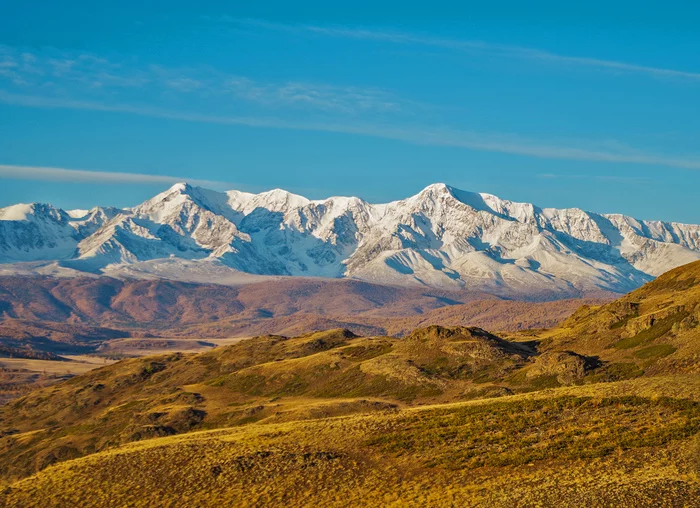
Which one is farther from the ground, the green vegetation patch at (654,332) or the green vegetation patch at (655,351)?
the green vegetation patch at (654,332)

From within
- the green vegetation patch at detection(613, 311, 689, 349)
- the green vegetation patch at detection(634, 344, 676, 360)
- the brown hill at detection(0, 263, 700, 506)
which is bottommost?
the brown hill at detection(0, 263, 700, 506)

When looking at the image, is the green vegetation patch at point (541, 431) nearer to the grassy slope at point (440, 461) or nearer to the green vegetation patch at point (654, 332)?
the grassy slope at point (440, 461)

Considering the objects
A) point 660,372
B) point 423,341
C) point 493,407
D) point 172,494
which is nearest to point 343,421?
point 493,407

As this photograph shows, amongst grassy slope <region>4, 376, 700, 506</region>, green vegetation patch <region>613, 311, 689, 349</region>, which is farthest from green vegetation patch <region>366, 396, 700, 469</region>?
green vegetation patch <region>613, 311, 689, 349</region>

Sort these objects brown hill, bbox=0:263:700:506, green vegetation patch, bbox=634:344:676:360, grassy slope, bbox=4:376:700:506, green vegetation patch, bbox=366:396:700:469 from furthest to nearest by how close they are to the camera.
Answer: green vegetation patch, bbox=634:344:676:360 < green vegetation patch, bbox=366:396:700:469 < brown hill, bbox=0:263:700:506 < grassy slope, bbox=4:376:700:506

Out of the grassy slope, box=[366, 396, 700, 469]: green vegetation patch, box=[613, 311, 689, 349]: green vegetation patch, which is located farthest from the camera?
box=[613, 311, 689, 349]: green vegetation patch

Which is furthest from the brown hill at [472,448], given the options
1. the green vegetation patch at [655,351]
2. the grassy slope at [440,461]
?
the green vegetation patch at [655,351]

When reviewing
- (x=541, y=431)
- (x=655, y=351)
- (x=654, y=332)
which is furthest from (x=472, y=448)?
(x=654, y=332)

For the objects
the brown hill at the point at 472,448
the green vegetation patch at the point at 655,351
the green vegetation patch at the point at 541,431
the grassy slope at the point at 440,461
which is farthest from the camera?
the green vegetation patch at the point at 655,351

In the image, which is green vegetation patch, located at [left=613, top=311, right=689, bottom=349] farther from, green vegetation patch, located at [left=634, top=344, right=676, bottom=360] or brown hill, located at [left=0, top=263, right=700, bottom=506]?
green vegetation patch, located at [left=634, top=344, right=676, bottom=360]

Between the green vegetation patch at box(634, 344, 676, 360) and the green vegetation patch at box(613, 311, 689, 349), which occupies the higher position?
the green vegetation patch at box(613, 311, 689, 349)

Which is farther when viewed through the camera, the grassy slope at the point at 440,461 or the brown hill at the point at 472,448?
the brown hill at the point at 472,448

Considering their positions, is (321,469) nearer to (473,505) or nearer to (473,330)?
(473,505)

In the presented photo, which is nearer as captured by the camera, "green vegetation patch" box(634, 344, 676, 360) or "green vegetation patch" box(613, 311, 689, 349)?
"green vegetation patch" box(634, 344, 676, 360)
